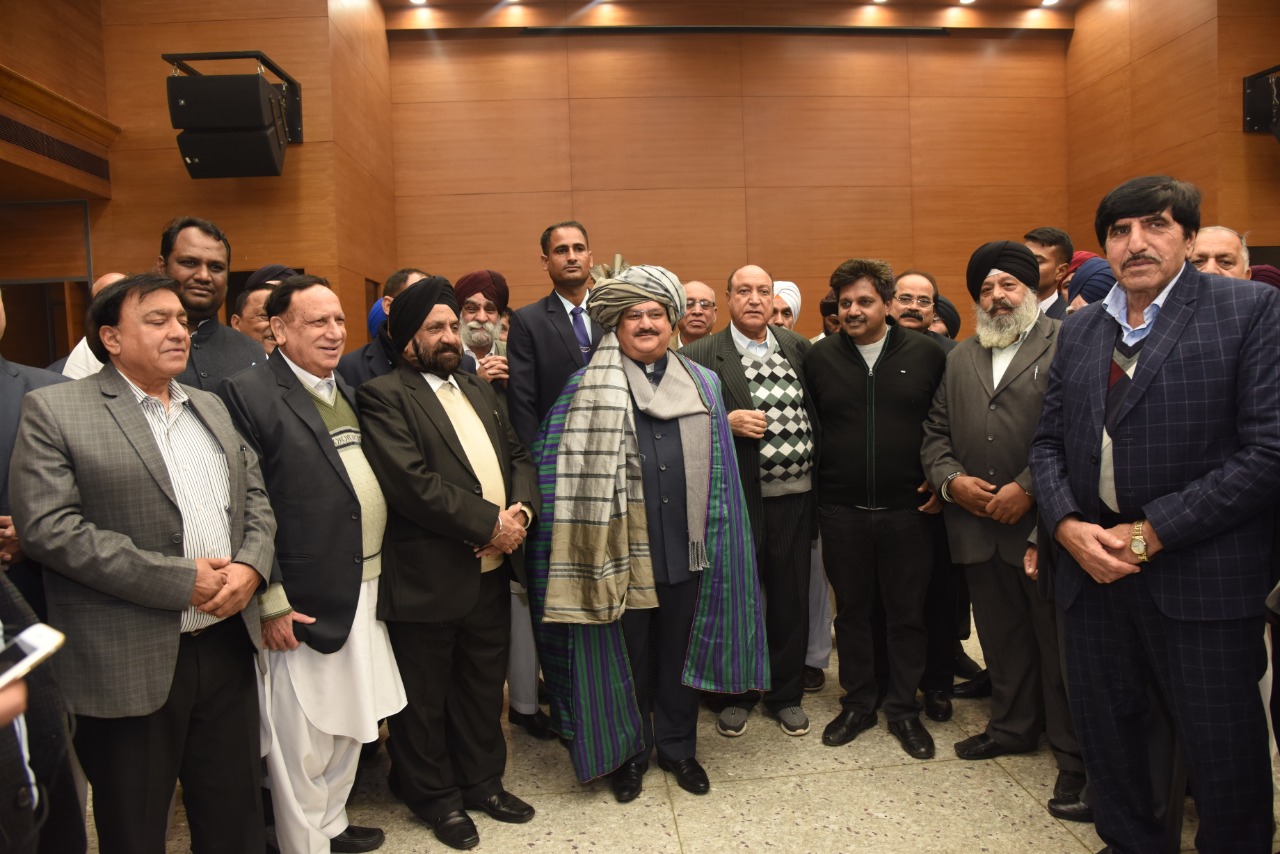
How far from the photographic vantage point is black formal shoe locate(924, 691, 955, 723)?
3301 mm

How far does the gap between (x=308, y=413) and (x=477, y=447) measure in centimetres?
55

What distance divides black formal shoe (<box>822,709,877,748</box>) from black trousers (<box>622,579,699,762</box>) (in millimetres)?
575

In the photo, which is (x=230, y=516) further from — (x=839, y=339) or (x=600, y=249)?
(x=600, y=249)

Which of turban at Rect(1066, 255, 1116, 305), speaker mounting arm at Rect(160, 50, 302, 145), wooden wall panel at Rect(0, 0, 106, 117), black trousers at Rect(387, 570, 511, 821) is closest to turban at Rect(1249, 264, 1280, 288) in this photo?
turban at Rect(1066, 255, 1116, 305)

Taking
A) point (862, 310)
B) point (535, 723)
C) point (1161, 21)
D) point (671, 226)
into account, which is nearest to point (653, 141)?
point (671, 226)

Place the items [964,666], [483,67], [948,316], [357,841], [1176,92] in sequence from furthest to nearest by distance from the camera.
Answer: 1. [483,67]
2. [1176,92]
3. [948,316]
4. [964,666]
5. [357,841]

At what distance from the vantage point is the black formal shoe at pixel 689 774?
2.82 m

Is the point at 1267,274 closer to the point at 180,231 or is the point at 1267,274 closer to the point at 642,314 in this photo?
the point at 642,314

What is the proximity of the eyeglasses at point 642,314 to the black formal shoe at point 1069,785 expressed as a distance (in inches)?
79.1

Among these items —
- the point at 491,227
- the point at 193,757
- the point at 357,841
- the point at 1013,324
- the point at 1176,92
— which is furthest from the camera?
the point at 491,227

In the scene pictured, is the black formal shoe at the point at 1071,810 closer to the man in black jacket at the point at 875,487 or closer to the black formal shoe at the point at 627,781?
the man in black jacket at the point at 875,487

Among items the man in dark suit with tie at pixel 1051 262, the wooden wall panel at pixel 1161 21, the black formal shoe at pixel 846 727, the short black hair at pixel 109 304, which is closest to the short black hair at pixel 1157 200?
the man in dark suit with tie at pixel 1051 262

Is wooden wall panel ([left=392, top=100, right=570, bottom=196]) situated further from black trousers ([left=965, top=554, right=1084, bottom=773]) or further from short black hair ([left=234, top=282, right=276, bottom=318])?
black trousers ([left=965, top=554, right=1084, bottom=773])

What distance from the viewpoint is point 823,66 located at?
307 inches
